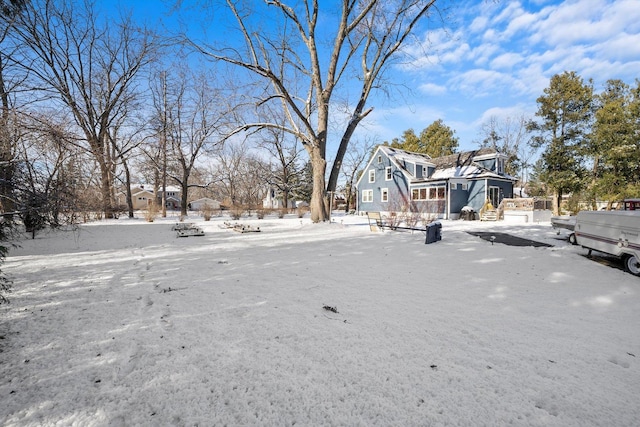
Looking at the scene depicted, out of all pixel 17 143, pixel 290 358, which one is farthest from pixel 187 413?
pixel 17 143

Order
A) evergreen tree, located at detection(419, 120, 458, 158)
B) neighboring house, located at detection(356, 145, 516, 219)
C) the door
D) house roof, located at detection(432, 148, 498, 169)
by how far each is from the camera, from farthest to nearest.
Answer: evergreen tree, located at detection(419, 120, 458, 158), house roof, located at detection(432, 148, 498, 169), neighboring house, located at detection(356, 145, 516, 219), the door

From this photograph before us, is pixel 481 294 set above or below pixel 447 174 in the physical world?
below

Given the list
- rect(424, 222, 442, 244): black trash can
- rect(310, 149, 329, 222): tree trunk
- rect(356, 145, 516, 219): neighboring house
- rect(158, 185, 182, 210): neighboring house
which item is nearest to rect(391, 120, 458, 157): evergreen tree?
rect(356, 145, 516, 219): neighboring house

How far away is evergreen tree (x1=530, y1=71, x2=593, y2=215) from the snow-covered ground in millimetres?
22199

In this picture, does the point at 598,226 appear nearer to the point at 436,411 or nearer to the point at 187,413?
the point at 436,411

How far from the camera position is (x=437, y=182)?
23.6 m

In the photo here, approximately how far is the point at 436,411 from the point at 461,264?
504 centimetres

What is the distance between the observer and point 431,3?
42.4ft

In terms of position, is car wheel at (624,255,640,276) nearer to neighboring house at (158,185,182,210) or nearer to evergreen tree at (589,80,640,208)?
evergreen tree at (589,80,640,208)

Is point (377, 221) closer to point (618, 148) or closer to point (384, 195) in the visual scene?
point (384, 195)

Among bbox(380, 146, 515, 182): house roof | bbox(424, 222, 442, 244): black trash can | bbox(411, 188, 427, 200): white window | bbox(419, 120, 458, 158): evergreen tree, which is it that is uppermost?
bbox(419, 120, 458, 158): evergreen tree

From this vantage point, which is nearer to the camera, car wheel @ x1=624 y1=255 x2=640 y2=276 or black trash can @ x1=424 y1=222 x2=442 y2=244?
car wheel @ x1=624 y1=255 x2=640 y2=276

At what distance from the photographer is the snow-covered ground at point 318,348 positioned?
189cm

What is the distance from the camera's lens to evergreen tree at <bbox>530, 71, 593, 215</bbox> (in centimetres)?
2186
